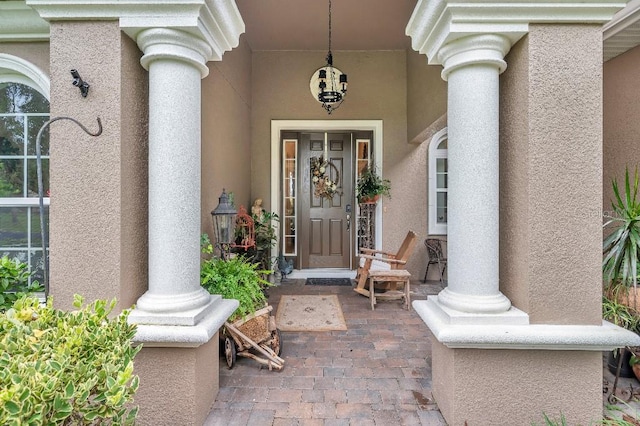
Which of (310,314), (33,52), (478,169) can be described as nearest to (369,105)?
(310,314)

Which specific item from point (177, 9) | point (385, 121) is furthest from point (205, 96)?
point (385, 121)

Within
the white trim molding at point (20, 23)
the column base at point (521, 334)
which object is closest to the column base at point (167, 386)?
the column base at point (521, 334)

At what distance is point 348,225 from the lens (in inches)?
227

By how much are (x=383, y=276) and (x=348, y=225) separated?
73.5 inches

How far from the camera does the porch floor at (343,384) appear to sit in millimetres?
1971

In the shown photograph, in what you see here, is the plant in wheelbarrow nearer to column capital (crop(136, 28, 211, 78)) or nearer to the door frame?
column capital (crop(136, 28, 211, 78))

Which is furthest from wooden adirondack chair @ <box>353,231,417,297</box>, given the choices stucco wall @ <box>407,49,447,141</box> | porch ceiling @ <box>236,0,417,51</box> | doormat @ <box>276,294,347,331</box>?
porch ceiling @ <box>236,0,417,51</box>

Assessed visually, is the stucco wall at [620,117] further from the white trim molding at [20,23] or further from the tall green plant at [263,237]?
the white trim molding at [20,23]

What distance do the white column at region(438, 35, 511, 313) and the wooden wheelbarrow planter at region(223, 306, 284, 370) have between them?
1335mm

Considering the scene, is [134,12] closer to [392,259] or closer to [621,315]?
[621,315]

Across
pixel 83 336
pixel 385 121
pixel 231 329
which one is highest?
pixel 385 121

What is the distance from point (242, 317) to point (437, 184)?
3998 millimetres

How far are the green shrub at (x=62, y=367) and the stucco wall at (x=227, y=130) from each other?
207 cm

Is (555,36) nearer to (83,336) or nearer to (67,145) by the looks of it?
(83,336)
